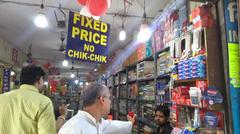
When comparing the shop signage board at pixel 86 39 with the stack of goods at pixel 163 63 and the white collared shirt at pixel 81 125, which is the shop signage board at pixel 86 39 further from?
the white collared shirt at pixel 81 125

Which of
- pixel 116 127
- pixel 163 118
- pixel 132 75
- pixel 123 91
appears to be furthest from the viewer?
pixel 123 91

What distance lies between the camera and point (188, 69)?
2689mm

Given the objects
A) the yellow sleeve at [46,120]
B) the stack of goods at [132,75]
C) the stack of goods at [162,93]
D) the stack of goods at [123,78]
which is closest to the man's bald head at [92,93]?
the yellow sleeve at [46,120]

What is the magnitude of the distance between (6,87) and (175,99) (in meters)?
7.16

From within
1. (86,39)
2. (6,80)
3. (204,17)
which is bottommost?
(6,80)

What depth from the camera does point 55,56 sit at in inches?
479

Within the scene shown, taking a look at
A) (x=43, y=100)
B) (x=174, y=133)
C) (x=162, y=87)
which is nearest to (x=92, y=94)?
(x=43, y=100)

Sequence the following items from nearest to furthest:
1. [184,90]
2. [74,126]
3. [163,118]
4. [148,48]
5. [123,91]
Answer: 1. [74,126]
2. [184,90]
3. [163,118]
4. [148,48]
5. [123,91]

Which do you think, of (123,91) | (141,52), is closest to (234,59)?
(141,52)

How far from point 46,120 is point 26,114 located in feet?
0.74

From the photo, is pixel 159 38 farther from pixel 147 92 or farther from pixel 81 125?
pixel 81 125

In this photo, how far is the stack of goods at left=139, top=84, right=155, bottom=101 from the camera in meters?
4.59

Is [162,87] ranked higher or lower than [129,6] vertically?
lower

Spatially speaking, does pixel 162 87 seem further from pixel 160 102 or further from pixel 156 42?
pixel 156 42
